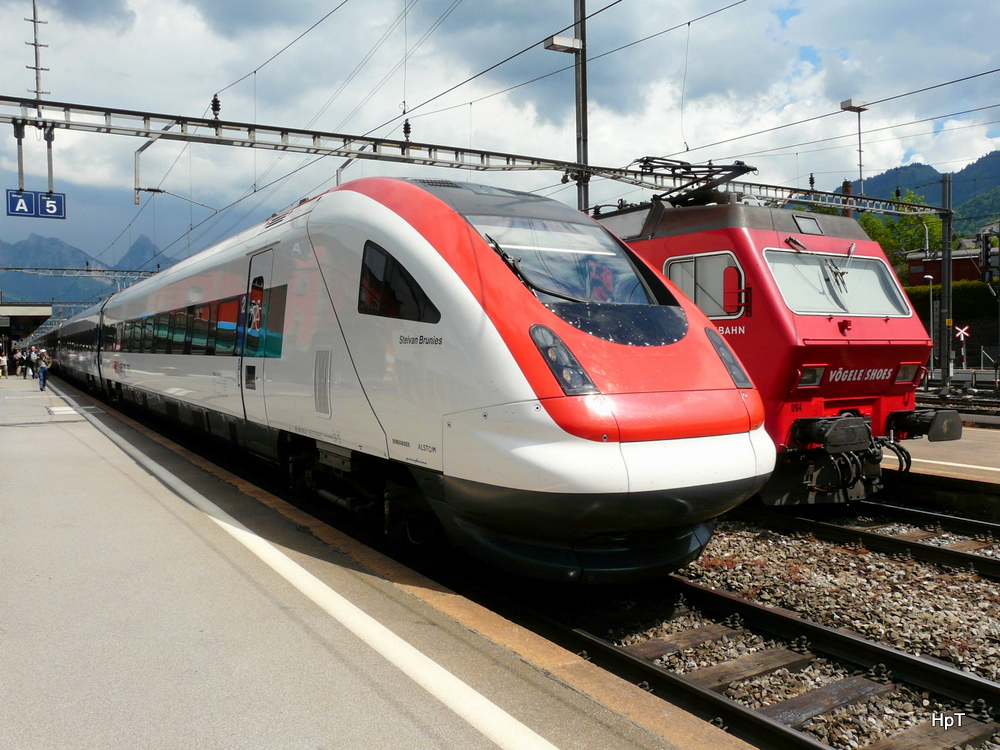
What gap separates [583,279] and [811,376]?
317 centimetres

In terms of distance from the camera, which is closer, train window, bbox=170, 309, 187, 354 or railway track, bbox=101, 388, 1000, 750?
railway track, bbox=101, 388, 1000, 750

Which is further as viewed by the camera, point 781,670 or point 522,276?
point 522,276

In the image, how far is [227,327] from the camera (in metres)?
8.66

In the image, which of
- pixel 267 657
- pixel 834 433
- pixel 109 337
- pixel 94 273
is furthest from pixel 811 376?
pixel 94 273

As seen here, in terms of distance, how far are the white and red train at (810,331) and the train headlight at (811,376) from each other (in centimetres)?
1

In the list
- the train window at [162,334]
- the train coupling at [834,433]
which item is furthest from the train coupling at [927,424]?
the train window at [162,334]

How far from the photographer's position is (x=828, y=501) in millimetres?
7590

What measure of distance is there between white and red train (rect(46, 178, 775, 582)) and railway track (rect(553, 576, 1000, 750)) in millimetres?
448

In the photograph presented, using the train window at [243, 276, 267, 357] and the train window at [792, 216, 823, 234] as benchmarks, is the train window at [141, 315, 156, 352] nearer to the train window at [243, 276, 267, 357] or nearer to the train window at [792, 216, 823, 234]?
the train window at [243, 276, 267, 357]

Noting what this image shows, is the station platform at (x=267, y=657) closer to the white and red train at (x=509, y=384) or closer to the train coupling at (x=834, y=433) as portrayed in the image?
the white and red train at (x=509, y=384)

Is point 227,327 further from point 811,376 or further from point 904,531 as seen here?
point 904,531

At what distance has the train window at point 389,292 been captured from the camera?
495 centimetres

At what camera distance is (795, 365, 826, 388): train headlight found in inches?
285

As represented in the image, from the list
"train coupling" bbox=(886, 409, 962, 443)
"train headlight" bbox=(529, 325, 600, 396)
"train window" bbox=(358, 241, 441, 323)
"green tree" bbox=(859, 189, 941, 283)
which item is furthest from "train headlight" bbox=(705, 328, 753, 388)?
"green tree" bbox=(859, 189, 941, 283)
